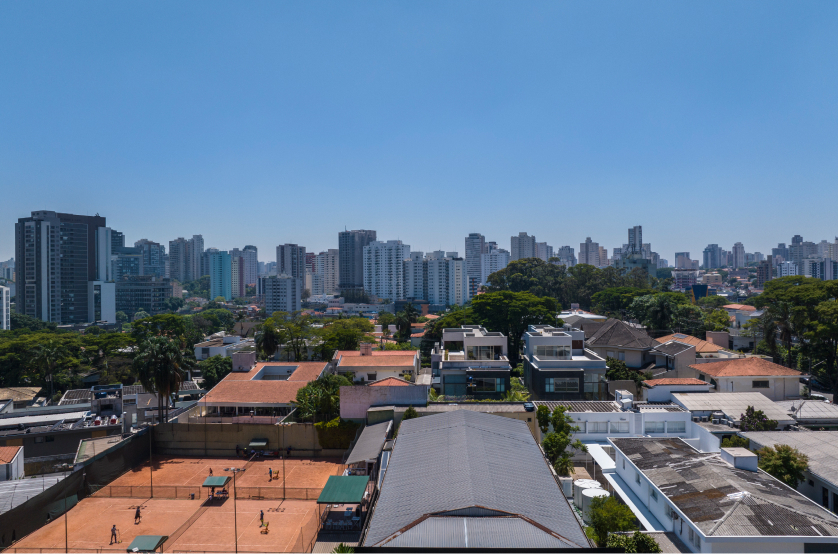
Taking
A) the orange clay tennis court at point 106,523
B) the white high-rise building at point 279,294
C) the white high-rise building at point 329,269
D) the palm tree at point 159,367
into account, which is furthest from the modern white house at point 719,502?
the white high-rise building at point 329,269

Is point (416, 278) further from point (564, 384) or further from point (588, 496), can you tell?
point (588, 496)

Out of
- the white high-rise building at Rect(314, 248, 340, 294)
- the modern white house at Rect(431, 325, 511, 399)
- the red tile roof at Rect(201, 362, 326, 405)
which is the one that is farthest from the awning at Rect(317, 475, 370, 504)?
the white high-rise building at Rect(314, 248, 340, 294)

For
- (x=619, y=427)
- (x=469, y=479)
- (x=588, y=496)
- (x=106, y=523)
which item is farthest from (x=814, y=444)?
(x=106, y=523)

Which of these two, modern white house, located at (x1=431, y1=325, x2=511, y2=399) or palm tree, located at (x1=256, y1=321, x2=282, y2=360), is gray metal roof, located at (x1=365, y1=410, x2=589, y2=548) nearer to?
modern white house, located at (x1=431, y1=325, x2=511, y2=399)

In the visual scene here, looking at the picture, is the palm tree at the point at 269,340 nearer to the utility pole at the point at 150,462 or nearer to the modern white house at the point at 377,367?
the modern white house at the point at 377,367

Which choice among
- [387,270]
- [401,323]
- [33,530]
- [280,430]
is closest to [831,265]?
[387,270]

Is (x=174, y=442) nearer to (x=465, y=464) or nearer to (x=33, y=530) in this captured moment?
(x=33, y=530)
